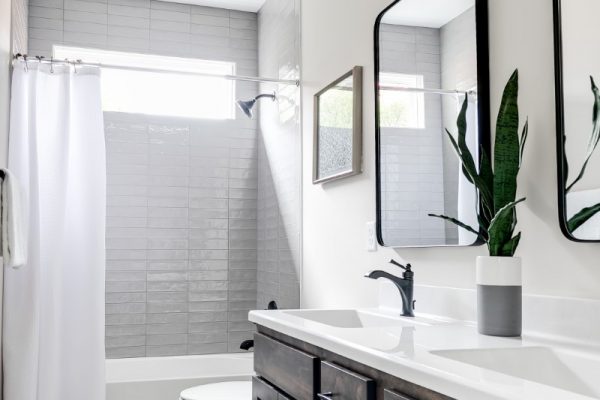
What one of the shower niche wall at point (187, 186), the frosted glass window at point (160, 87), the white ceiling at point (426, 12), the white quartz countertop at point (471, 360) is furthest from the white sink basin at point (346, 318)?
the frosted glass window at point (160, 87)

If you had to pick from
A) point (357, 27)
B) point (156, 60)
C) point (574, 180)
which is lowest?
point (574, 180)

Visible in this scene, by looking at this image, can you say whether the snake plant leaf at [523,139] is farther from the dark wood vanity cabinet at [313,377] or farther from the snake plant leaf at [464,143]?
the dark wood vanity cabinet at [313,377]

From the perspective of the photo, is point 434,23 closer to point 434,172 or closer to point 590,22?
point 434,172

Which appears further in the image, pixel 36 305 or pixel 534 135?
pixel 36 305

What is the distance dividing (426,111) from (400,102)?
0.58 ft

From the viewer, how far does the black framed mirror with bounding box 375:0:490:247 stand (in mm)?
1812

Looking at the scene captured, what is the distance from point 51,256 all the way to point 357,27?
1.69 metres

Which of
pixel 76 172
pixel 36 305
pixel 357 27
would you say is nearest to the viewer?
pixel 357 27

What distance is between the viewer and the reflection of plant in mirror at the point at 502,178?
1477 millimetres

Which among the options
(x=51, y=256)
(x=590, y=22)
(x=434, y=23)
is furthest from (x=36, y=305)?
(x=590, y=22)

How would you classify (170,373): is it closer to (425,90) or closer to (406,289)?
(406,289)

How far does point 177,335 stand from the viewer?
3949 mm

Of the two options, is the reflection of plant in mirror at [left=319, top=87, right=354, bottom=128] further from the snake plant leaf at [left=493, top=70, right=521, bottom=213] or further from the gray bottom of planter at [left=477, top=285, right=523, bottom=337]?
the gray bottom of planter at [left=477, top=285, right=523, bottom=337]

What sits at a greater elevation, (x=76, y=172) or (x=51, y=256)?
(x=76, y=172)
